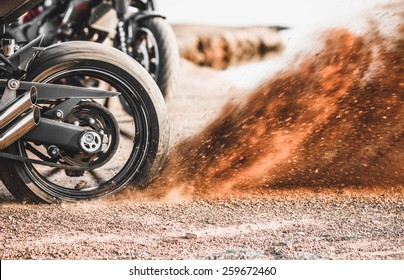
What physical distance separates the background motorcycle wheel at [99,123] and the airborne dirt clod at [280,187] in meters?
0.08

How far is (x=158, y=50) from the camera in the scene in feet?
19.4

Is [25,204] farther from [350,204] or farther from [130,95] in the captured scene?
[350,204]

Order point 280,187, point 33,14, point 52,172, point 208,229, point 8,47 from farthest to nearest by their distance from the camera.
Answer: point 33,14 → point 280,187 → point 52,172 → point 208,229 → point 8,47

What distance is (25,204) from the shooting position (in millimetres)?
4477

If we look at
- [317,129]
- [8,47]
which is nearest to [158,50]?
[317,129]

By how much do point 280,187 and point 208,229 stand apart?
671mm

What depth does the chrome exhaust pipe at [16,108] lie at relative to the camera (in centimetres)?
425

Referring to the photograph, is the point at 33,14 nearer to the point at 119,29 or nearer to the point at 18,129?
the point at 119,29

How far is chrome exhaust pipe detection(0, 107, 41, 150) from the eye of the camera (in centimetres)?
426

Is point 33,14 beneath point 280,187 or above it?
above

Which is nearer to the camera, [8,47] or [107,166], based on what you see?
[8,47]

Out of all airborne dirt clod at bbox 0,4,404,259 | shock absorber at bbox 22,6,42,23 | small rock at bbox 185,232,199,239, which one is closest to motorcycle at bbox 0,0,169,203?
airborne dirt clod at bbox 0,4,404,259

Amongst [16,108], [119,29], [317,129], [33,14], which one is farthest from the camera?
[33,14]
